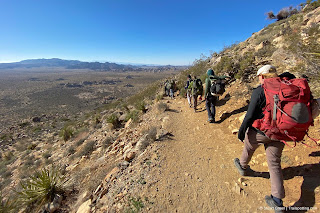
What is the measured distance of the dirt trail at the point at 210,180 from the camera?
2.33m

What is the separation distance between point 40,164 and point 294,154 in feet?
32.8

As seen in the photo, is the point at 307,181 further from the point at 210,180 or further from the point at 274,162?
the point at 210,180

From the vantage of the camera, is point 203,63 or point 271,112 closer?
point 271,112

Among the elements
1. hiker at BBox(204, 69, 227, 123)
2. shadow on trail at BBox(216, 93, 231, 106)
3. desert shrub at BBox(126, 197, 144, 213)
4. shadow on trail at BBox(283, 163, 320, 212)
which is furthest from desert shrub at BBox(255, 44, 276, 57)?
desert shrub at BBox(126, 197, 144, 213)

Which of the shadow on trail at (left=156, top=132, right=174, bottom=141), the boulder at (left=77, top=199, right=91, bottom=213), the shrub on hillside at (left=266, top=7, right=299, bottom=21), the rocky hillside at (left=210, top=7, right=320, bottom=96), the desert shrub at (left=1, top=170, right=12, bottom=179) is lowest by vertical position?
the desert shrub at (left=1, top=170, right=12, bottom=179)

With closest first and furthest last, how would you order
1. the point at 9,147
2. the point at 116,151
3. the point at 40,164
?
the point at 116,151 < the point at 40,164 < the point at 9,147

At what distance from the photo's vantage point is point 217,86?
462 cm

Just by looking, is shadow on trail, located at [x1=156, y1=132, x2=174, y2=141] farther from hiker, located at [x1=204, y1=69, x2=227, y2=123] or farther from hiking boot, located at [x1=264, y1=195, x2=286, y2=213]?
hiking boot, located at [x1=264, y1=195, x2=286, y2=213]

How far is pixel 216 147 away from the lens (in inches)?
154

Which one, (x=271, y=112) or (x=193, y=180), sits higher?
(x=271, y=112)

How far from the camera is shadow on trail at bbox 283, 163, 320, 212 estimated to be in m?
2.02

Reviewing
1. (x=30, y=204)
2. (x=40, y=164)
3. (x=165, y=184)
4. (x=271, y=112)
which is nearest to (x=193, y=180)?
(x=165, y=184)

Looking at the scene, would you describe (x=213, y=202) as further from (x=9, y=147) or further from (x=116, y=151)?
(x=9, y=147)

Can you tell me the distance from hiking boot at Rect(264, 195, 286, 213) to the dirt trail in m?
0.12
